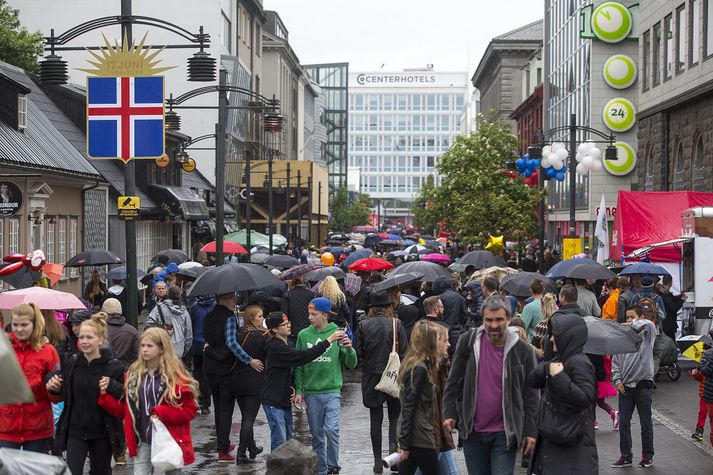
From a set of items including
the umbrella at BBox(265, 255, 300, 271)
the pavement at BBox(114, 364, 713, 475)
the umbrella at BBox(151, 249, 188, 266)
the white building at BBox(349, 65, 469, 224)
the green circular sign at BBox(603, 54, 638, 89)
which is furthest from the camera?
the white building at BBox(349, 65, 469, 224)

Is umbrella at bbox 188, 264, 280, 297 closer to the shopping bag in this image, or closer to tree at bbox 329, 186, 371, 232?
the shopping bag

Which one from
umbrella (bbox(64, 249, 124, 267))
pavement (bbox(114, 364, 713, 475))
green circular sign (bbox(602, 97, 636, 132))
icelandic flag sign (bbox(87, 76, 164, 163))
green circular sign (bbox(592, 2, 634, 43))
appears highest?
green circular sign (bbox(592, 2, 634, 43))

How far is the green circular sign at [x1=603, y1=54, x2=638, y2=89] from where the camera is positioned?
167ft

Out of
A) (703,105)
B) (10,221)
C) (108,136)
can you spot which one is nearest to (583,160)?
(703,105)

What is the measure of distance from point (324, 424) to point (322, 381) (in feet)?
1.30

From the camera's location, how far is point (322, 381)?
1138cm

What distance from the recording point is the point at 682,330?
2223cm

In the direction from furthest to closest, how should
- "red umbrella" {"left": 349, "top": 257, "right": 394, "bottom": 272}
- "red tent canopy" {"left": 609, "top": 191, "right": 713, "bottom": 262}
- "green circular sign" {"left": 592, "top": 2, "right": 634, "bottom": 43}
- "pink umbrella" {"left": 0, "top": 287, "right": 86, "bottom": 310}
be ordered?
"green circular sign" {"left": 592, "top": 2, "right": 634, "bottom": 43}
"red umbrella" {"left": 349, "top": 257, "right": 394, "bottom": 272}
"red tent canopy" {"left": 609, "top": 191, "right": 713, "bottom": 262}
"pink umbrella" {"left": 0, "top": 287, "right": 86, "bottom": 310}

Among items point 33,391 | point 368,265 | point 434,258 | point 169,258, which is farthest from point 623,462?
point 434,258

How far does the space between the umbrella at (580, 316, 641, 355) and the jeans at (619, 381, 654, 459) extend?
112 cm

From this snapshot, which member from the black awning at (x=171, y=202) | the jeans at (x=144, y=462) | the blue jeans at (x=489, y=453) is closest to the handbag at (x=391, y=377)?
the blue jeans at (x=489, y=453)

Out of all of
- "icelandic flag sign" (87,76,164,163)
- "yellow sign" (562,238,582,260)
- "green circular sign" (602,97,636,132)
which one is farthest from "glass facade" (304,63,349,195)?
"icelandic flag sign" (87,76,164,163)

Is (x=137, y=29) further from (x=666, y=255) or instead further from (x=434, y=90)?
(x=434, y=90)

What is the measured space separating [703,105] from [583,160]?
4267 millimetres
